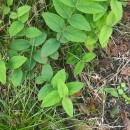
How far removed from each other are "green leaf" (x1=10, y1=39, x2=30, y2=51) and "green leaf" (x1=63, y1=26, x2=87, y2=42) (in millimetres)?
240

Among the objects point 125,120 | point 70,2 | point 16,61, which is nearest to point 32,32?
point 16,61

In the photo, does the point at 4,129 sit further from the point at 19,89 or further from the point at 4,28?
the point at 4,28

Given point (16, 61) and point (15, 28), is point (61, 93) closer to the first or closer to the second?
point (16, 61)

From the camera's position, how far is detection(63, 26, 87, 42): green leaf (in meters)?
1.53

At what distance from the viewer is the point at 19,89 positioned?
1.80m

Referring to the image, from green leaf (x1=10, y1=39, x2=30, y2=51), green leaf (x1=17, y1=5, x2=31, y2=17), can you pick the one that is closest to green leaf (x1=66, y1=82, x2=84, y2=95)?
green leaf (x1=10, y1=39, x2=30, y2=51)

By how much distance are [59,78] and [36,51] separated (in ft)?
0.79

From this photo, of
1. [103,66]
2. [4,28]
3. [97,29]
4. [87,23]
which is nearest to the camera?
[87,23]

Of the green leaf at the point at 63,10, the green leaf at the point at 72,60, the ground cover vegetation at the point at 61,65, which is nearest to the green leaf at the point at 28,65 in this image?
the ground cover vegetation at the point at 61,65

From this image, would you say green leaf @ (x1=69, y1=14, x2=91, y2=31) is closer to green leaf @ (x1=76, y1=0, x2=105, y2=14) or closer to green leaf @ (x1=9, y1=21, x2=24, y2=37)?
green leaf @ (x1=76, y1=0, x2=105, y2=14)

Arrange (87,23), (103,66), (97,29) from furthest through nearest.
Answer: (103,66) < (97,29) < (87,23)

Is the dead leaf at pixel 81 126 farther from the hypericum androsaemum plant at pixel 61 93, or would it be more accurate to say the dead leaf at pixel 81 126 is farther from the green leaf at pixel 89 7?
the green leaf at pixel 89 7

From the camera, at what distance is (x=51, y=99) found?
1.54m

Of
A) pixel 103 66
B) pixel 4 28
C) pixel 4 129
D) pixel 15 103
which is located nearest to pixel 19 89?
pixel 15 103
